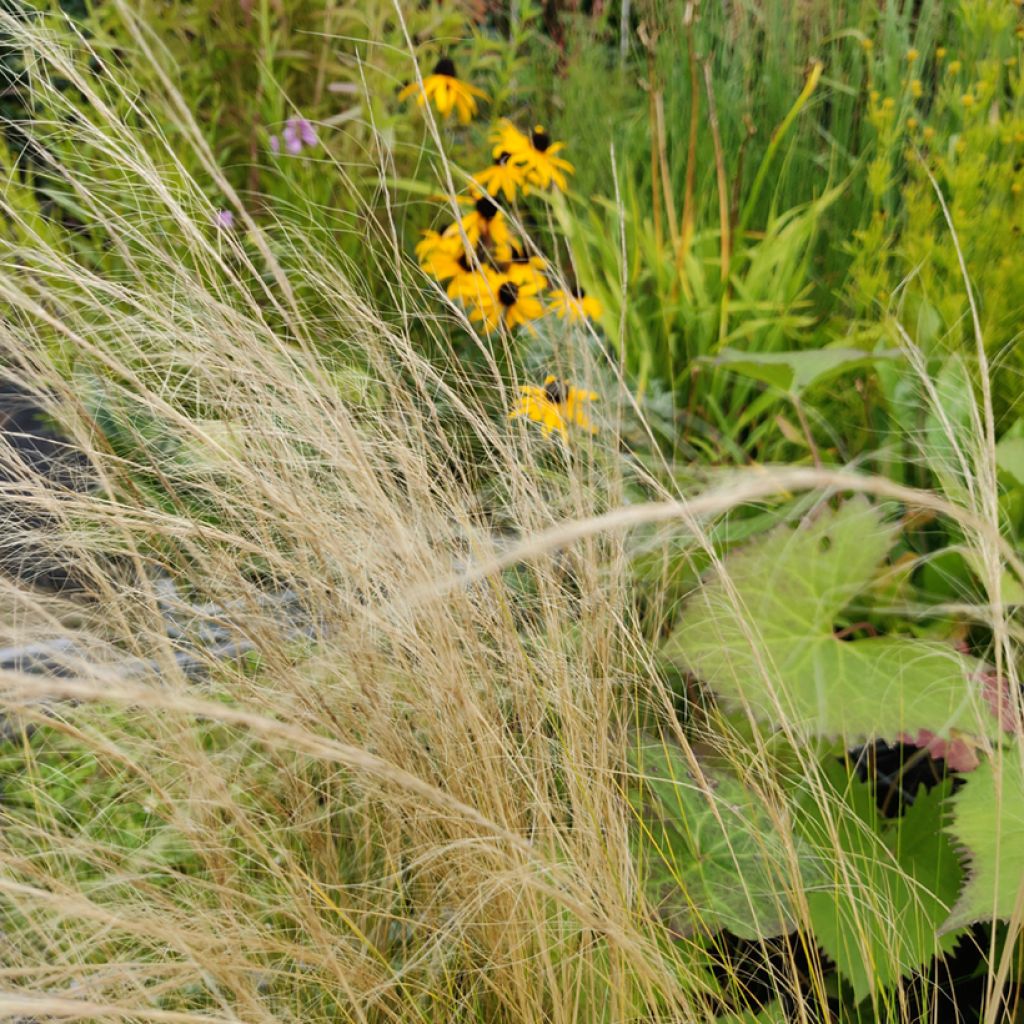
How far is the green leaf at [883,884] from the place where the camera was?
999mm

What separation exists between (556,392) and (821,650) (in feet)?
1.61

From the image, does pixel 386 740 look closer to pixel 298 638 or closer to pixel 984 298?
pixel 298 638

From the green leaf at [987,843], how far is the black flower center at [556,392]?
1.75 feet

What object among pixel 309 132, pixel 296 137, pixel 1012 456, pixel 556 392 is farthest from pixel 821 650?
pixel 296 137

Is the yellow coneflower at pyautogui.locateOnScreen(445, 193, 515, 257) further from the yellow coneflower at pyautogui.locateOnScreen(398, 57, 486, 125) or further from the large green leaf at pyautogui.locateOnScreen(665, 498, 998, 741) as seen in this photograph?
the large green leaf at pyautogui.locateOnScreen(665, 498, 998, 741)

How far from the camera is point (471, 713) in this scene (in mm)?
864

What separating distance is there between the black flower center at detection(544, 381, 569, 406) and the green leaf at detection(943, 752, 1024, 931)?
53 centimetres

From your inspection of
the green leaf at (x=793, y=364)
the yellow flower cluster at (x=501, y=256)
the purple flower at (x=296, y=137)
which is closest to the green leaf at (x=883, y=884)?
the green leaf at (x=793, y=364)

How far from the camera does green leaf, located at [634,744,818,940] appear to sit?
104cm

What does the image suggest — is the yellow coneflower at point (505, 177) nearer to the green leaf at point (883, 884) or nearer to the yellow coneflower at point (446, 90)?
the yellow coneflower at point (446, 90)

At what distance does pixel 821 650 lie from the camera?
116 centimetres

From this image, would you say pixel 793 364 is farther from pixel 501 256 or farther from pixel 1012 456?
pixel 501 256

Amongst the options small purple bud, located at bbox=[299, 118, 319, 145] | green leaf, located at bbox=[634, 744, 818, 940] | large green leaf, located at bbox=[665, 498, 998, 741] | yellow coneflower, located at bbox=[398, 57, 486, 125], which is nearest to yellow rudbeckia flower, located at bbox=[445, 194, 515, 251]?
small purple bud, located at bbox=[299, 118, 319, 145]

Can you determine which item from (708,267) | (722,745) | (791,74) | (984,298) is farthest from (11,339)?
(791,74)
